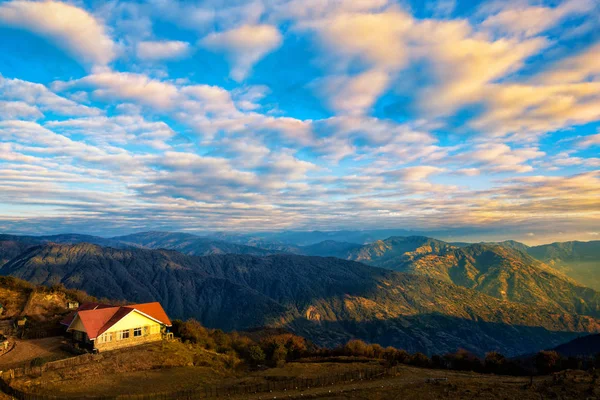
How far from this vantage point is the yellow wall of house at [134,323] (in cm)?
5602

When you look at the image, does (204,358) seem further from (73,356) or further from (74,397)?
(74,397)

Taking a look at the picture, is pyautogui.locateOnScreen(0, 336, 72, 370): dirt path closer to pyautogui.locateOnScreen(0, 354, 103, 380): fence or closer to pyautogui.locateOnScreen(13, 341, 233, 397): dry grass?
pyautogui.locateOnScreen(0, 354, 103, 380): fence

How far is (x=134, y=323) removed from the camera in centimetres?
5831

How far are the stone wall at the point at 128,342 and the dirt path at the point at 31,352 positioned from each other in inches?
178

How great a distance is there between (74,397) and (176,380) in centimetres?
1129

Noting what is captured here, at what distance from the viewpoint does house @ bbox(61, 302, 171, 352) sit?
178 ft

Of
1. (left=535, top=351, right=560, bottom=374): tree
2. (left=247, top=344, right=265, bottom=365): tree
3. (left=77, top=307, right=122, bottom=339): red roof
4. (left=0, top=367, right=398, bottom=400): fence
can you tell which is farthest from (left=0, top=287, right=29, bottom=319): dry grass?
(left=535, top=351, right=560, bottom=374): tree

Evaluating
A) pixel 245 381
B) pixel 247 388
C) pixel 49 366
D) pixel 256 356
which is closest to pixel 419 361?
pixel 256 356

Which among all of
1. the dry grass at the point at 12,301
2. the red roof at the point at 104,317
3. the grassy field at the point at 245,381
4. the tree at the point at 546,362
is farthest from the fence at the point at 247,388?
the dry grass at the point at 12,301

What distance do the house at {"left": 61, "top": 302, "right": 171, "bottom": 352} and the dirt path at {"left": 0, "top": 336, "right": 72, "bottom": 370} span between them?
3.01 meters

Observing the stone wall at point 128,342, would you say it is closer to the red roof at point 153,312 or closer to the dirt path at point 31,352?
the red roof at point 153,312

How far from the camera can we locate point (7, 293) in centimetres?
7838

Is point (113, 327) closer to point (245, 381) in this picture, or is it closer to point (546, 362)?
point (245, 381)

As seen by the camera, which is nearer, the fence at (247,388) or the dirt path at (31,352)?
the fence at (247,388)
